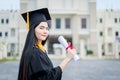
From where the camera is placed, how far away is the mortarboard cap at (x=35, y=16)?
3.42 metres

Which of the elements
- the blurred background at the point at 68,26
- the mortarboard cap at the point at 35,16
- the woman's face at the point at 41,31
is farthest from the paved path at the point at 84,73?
the blurred background at the point at 68,26

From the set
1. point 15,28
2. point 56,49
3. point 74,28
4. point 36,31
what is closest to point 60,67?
point 36,31

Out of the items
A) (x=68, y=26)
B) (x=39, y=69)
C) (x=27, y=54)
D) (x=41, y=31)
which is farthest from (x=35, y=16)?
(x=68, y=26)

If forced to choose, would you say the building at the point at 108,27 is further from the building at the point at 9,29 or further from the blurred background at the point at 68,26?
the building at the point at 9,29

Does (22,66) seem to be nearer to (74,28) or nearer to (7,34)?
(74,28)

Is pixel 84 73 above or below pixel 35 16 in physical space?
below

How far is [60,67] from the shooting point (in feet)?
10.9

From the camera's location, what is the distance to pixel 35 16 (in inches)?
136

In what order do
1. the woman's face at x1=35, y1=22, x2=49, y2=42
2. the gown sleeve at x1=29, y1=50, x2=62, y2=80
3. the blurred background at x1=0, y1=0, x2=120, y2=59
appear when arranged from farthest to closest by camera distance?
the blurred background at x1=0, y1=0, x2=120, y2=59
the woman's face at x1=35, y1=22, x2=49, y2=42
the gown sleeve at x1=29, y1=50, x2=62, y2=80

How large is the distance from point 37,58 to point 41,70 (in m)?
0.11

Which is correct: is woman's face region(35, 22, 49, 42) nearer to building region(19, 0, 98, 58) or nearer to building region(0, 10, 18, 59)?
building region(19, 0, 98, 58)

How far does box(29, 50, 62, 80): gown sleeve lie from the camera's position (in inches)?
125

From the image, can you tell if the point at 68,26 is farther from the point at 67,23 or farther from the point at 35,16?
the point at 35,16

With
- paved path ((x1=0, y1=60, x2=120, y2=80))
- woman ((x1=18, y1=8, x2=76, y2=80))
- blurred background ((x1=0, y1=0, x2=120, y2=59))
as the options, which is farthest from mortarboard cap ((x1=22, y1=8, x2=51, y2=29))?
blurred background ((x1=0, y1=0, x2=120, y2=59))
